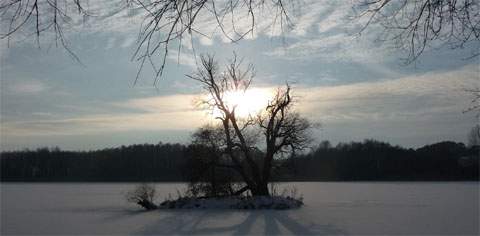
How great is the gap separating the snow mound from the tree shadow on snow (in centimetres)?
474

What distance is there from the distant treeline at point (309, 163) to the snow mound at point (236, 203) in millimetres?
46956

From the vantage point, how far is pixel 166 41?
10.8 feet

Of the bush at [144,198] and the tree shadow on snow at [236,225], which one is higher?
the bush at [144,198]

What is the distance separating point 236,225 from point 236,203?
38.0ft

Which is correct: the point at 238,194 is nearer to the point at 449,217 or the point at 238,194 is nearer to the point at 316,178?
the point at 449,217

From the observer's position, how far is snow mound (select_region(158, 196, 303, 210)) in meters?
35.2

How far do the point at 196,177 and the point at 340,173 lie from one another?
72.3 m

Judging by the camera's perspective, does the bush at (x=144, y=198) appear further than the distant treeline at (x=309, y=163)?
No

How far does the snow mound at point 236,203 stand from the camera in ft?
116

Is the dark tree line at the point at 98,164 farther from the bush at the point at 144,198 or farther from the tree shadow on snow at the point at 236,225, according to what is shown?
the tree shadow on snow at the point at 236,225

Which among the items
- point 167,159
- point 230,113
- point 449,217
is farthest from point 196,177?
point 167,159

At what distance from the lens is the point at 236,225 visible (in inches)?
952

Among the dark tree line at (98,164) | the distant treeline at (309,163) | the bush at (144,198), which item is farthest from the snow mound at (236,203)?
the dark tree line at (98,164)

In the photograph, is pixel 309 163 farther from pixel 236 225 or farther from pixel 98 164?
pixel 236 225
